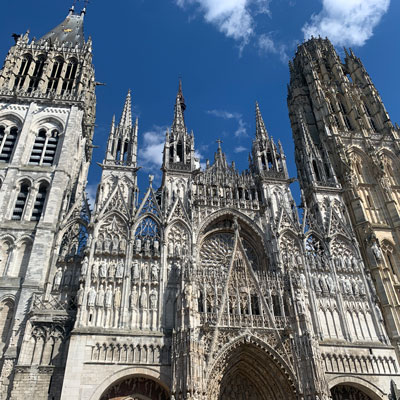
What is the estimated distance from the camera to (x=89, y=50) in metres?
33.2

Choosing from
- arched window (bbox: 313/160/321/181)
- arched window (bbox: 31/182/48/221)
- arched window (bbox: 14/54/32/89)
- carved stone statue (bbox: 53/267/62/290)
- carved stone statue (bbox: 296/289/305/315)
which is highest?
arched window (bbox: 14/54/32/89)

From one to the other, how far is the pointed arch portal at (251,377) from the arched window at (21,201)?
45.6 ft

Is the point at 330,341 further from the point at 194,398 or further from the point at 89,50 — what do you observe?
the point at 89,50

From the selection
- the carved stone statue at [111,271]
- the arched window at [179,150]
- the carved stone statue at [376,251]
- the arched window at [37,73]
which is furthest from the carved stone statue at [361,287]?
the arched window at [37,73]

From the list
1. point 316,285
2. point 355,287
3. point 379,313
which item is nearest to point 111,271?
point 316,285

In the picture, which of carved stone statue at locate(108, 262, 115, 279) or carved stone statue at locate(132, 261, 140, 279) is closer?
carved stone statue at locate(108, 262, 115, 279)

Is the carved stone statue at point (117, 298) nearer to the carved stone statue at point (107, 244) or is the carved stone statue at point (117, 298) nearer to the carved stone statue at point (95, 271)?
the carved stone statue at point (95, 271)

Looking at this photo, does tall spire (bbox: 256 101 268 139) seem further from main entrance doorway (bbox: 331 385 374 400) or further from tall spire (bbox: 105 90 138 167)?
main entrance doorway (bbox: 331 385 374 400)

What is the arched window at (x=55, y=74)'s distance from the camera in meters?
29.7

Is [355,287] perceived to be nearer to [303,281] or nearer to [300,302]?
[303,281]

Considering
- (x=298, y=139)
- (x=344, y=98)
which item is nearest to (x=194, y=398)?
(x=298, y=139)

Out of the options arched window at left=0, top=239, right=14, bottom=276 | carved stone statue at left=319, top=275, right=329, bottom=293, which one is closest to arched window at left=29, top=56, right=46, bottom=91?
arched window at left=0, top=239, right=14, bottom=276

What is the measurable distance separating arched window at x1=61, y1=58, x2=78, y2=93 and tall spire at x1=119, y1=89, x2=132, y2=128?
452cm

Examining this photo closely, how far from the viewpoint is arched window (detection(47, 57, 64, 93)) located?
97.5 feet
